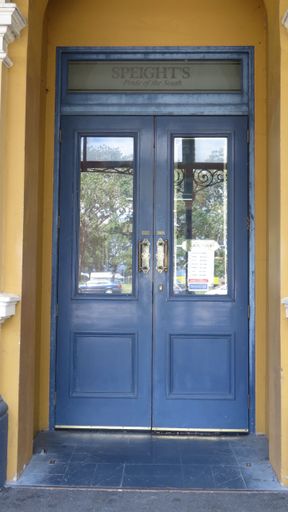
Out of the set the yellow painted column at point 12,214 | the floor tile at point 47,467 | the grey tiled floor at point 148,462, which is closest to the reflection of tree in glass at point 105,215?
the yellow painted column at point 12,214

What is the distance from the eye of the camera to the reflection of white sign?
3922 millimetres

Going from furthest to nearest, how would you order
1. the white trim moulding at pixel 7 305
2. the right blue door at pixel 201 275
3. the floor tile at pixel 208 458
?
the right blue door at pixel 201 275 → the floor tile at pixel 208 458 → the white trim moulding at pixel 7 305

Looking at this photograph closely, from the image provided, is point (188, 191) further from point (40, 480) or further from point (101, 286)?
point (40, 480)

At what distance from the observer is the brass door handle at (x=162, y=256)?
154 inches

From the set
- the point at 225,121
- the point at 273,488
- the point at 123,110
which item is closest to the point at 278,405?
the point at 273,488

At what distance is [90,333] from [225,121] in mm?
1912

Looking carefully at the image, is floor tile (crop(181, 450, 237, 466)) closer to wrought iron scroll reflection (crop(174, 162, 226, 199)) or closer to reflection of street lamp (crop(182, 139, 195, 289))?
reflection of street lamp (crop(182, 139, 195, 289))

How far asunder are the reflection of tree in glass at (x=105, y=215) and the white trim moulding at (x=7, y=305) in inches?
40.7

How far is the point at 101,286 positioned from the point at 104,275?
87 mm

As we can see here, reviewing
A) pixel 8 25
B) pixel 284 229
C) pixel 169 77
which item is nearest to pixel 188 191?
pixel 169 77

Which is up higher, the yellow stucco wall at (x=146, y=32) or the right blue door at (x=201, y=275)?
the yellow stucco wall at (x=146, y=32)

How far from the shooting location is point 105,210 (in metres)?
4.00

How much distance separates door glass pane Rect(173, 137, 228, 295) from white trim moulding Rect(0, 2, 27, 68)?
1.42m

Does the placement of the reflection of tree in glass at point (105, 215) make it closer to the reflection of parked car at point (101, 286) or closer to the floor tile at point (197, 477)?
the reflection of parked car at point (101, 286)
